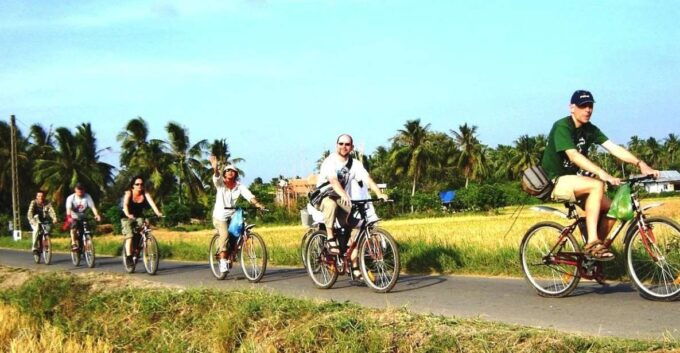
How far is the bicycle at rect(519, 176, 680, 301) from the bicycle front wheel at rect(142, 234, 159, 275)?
7248 mm

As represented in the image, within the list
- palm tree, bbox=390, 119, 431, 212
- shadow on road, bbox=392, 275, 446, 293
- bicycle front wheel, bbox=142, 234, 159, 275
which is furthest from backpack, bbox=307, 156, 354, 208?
palm tree, bbox=390, 119, 431, 212

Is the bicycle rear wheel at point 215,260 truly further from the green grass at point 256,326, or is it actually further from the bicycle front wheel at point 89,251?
the bicycle front wheel at point 89,251

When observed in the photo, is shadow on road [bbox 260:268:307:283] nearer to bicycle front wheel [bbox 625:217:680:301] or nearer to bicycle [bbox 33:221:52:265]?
bicycle front wheel [bbox 625:217:680:301]

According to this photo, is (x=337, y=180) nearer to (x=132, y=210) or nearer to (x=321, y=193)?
(x=321, y=193)

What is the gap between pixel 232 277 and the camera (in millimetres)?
11359

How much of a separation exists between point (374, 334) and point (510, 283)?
3.94m

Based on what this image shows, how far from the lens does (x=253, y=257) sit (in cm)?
1064

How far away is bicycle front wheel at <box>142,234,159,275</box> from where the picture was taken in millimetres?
12555

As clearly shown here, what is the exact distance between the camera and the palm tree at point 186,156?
2469 inches

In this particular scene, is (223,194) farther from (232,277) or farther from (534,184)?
(534,184)

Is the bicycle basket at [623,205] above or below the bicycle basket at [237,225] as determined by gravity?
above

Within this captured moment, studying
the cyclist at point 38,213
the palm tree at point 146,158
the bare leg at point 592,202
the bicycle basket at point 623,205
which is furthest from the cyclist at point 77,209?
the palm tree at point 146,158

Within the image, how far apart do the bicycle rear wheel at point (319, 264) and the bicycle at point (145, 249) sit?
4213mm

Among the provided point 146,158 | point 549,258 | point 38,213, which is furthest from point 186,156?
point 549,258
